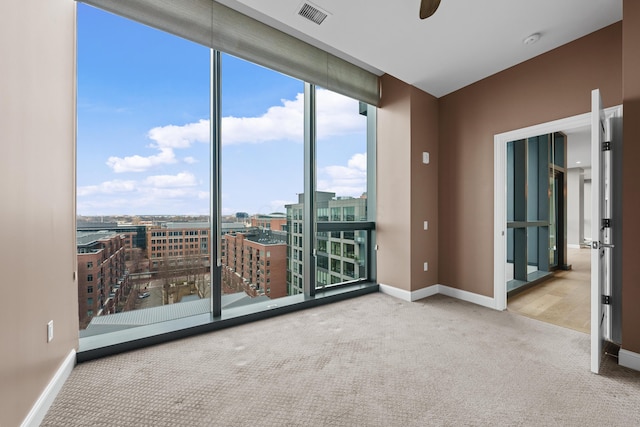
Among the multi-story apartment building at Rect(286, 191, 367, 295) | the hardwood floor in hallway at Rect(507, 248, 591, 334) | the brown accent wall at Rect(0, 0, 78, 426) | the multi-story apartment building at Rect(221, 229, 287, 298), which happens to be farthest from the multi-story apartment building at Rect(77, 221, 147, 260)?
the hardwood floor in hallway at Rect(507, 248, 591, 334)

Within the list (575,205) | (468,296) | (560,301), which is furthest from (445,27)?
(575,205)

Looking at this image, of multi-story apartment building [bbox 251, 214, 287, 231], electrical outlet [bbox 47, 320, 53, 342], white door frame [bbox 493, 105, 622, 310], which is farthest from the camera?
white door frame [bbox 493, 105, 622, 310]

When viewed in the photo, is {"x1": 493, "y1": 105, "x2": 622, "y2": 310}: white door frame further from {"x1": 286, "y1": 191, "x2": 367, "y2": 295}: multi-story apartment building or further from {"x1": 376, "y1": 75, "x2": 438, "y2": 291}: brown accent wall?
{"x1": 286, "y1": 191, "x2": 367, "y2": 295}: multi-story apartment building

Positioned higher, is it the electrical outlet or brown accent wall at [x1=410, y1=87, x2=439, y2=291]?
brown accent wall at [x1=410, y1=87, x2=439, y2=291]

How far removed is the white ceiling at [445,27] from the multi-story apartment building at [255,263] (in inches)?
80.9

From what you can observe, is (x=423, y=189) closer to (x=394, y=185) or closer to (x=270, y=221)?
(x=394, y=185)

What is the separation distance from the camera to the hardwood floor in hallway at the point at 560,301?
300 centimetres

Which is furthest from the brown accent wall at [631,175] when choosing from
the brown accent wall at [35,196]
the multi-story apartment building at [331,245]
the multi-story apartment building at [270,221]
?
the brown accent wall at [35,196]

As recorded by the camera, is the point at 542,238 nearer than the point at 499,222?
No

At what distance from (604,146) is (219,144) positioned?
325cm

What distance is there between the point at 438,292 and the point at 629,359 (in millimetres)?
1989

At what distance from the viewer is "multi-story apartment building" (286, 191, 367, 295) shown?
348cm

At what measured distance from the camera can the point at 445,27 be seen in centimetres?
247

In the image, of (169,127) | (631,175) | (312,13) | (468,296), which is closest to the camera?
(631,175)
